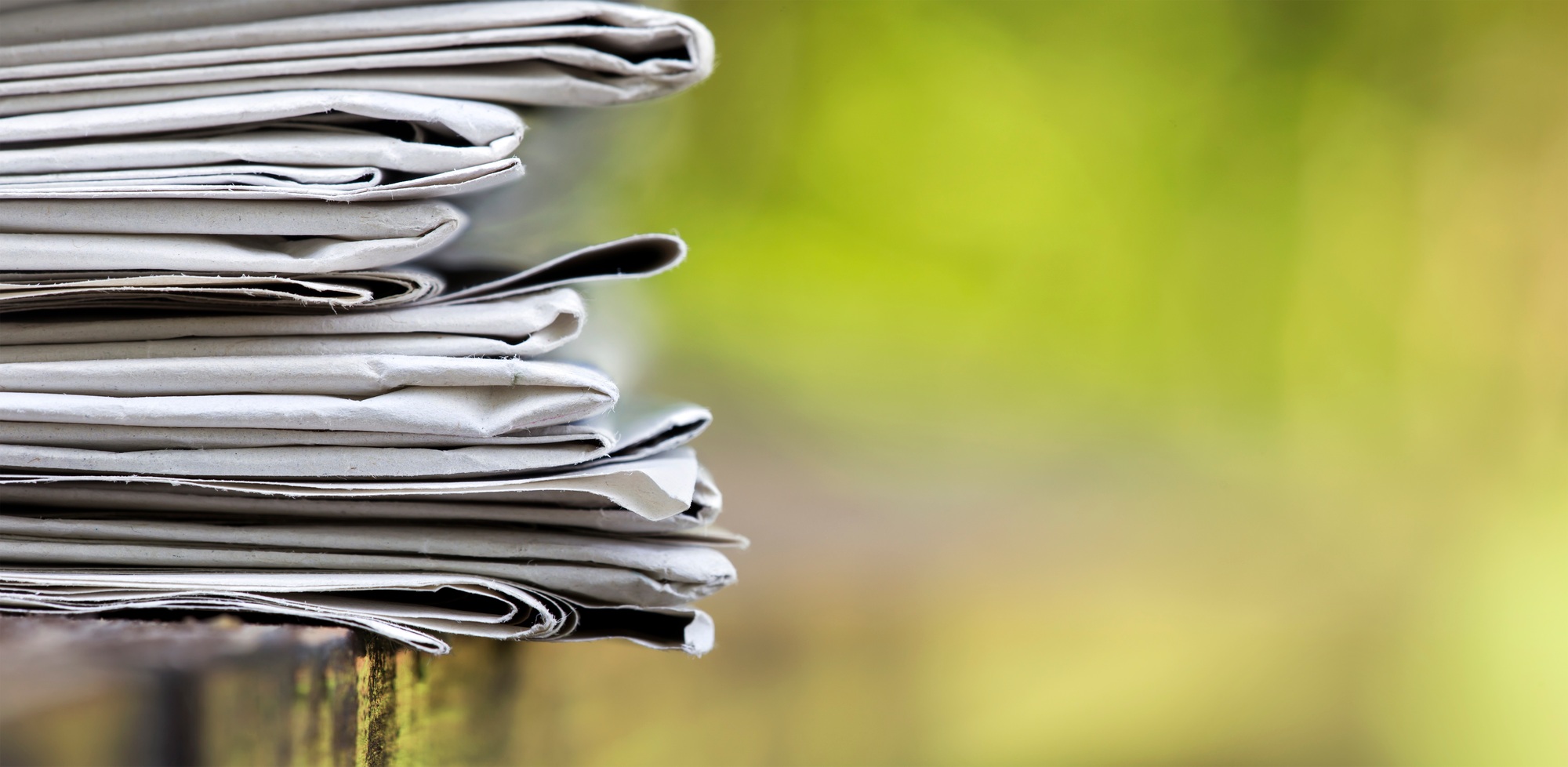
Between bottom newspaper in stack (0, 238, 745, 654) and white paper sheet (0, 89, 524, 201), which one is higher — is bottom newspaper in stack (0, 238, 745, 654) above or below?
below

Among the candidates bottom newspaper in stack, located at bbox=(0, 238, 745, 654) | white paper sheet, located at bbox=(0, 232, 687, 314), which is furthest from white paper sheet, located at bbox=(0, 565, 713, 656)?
white paper sheet, located at bbox=(0, 232, 687, 314)

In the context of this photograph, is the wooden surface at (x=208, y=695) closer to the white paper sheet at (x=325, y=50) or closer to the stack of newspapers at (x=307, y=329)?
the stack of newspapers at (x=307, y=329)

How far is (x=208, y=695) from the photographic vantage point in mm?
391

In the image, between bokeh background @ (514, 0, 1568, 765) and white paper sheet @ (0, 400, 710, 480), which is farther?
bokeh background @ (514, 0, 1568, 765)

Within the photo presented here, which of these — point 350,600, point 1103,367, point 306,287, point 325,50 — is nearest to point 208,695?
point 350,600

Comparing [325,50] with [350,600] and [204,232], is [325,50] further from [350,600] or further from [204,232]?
[350,600]

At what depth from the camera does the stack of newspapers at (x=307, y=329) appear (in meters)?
0.39

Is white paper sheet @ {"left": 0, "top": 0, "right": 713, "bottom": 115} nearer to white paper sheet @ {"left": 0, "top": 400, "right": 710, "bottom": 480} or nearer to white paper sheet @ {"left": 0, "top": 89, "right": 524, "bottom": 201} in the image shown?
white paper sheet @ {"left": 0, "top": 89, "right": 524, "bottom": 201}

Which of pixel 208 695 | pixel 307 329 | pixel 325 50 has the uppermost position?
pixel 325 50

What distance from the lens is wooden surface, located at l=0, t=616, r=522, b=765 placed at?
1.20 feet

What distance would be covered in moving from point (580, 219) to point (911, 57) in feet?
0.75

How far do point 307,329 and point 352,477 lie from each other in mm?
66

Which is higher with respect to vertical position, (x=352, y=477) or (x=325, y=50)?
(x=325, y=50)

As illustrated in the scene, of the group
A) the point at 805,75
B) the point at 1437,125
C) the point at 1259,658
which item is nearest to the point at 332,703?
the point at 805,75
